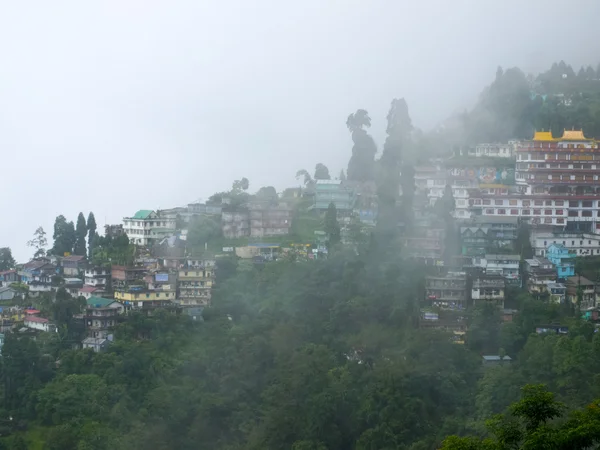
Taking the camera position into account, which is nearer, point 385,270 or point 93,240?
point 385,270

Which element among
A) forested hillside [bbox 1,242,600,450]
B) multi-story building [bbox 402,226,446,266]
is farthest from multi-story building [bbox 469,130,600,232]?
forested hillside [bbox 1,242,600,450]

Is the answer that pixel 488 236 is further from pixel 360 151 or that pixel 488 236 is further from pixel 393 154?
pixel 360 151

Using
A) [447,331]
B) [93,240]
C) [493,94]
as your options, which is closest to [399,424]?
[447,331]

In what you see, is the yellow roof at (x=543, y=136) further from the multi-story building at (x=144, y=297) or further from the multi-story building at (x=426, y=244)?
the multi-story building at (x=144, y=297)

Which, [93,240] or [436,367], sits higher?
[93,240]

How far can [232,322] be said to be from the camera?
17.0m

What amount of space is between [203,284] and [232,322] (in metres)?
1.53

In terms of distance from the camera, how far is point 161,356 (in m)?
16.0

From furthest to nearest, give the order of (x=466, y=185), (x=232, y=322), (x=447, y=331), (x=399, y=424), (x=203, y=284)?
(x=466, y=185), (x=203, y=284), (x=232, y=322), (x=447, y=331), (x=399, y=424)

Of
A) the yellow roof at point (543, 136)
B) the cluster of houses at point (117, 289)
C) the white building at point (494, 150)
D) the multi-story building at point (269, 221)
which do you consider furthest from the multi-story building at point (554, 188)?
the cluster of houses at point (117, 289)

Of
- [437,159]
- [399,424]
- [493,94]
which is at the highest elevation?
[493,94]

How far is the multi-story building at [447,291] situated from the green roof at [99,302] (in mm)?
6316

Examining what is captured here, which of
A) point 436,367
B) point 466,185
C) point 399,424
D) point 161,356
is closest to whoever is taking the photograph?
point 399,424

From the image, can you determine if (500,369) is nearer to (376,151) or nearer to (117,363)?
(117,363)
